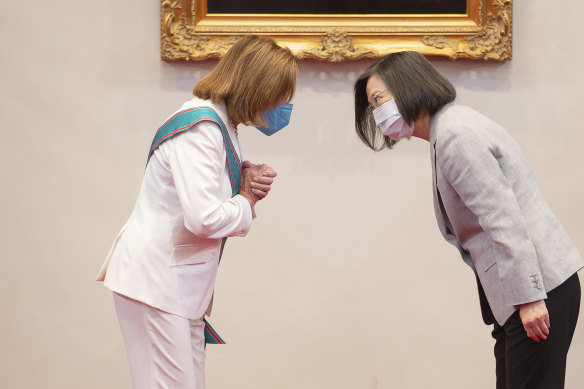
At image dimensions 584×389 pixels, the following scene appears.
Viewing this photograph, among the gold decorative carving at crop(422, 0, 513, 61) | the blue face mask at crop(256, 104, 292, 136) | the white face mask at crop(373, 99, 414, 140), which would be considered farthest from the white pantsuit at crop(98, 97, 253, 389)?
the gold decorative carving at crop(422, 0, 513, 61)

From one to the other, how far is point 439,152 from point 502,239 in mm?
275

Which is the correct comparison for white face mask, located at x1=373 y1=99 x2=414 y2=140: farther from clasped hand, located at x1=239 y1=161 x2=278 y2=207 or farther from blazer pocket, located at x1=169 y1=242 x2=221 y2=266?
blazer pocket, located at x1=169 y1=242 x2=221 y2=266

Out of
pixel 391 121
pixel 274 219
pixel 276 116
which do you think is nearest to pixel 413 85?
pixel 391 121

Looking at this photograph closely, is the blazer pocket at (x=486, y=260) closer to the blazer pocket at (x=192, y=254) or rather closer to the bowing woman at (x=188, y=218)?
the bowing woman at (x=188, y=218)

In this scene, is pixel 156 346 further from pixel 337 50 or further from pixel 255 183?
pixel 337 50

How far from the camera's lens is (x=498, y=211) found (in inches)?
70.1

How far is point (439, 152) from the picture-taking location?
1875 mm

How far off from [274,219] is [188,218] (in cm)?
146

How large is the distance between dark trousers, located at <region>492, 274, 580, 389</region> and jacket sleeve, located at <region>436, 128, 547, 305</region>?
3.2 inches

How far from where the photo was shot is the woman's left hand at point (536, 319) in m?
1.80

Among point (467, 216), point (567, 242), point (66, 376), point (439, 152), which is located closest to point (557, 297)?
point (567, 242)

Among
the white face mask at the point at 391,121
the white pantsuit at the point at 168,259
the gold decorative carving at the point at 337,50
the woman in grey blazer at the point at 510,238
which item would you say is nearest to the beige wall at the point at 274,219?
the gold decorative carving at the point at 337,50

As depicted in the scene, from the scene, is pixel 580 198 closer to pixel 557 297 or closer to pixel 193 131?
pixel 557 297

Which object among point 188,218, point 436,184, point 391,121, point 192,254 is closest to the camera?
point 188,218
